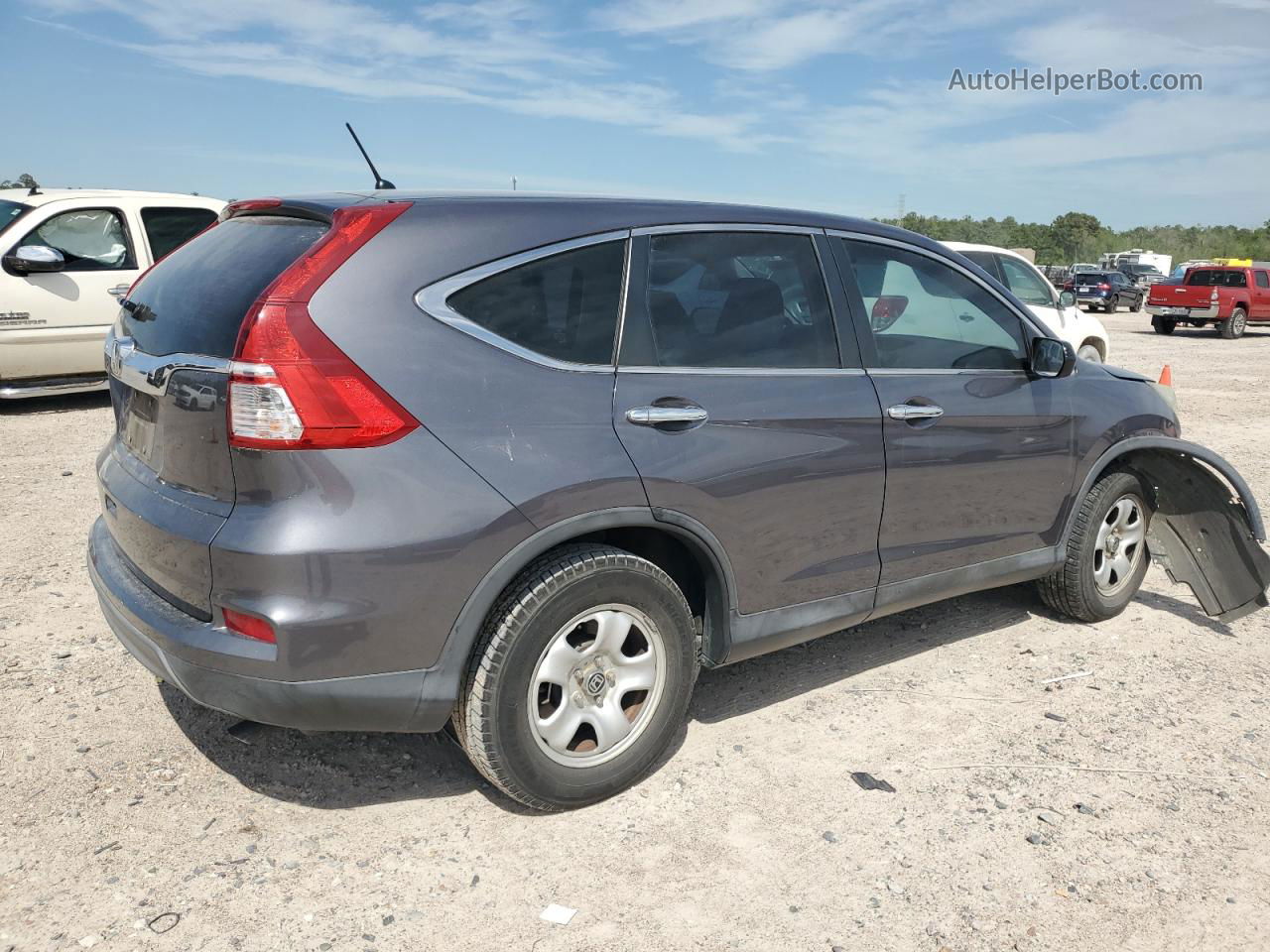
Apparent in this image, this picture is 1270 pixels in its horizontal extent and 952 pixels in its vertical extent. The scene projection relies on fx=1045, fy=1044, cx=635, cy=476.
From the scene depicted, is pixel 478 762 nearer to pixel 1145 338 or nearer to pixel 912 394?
pixel 912 394

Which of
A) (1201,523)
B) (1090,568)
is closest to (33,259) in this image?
(1090,568)

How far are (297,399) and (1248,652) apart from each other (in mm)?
4143

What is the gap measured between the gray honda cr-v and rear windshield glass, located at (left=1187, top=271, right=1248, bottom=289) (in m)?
26.0

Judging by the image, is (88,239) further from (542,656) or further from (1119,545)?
(1119,545)

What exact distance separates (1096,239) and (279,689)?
327ft

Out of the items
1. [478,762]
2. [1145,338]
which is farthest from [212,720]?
[1145,338]

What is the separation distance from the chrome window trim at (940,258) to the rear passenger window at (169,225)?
7.96 m

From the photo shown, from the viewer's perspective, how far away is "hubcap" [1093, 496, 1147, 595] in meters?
4.76

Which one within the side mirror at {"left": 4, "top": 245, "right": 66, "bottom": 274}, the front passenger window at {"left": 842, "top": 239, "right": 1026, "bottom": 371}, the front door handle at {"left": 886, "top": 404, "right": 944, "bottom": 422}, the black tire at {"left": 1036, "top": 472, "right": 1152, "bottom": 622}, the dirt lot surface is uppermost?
the side mirror at {"left": 4, "top": 245, "right": 66, "bottom": 274}

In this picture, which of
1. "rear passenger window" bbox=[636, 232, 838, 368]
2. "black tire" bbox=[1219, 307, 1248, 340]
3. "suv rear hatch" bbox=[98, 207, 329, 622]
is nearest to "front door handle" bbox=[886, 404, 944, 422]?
"rear passenger window" bbox=[636, 232, 838, 368]

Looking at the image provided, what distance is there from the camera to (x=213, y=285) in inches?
114

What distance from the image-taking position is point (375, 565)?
8.61 feet

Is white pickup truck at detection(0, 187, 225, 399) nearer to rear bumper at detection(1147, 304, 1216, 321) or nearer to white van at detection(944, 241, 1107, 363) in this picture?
white van at detection(944, 241, 1107, 363)

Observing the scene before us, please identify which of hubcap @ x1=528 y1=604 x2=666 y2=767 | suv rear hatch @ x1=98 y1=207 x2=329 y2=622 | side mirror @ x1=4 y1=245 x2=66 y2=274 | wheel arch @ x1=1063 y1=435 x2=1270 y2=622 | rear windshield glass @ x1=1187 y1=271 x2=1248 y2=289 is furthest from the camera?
rear windshield glass @ x1=1187 y1=271 x2=1248 y2=289
